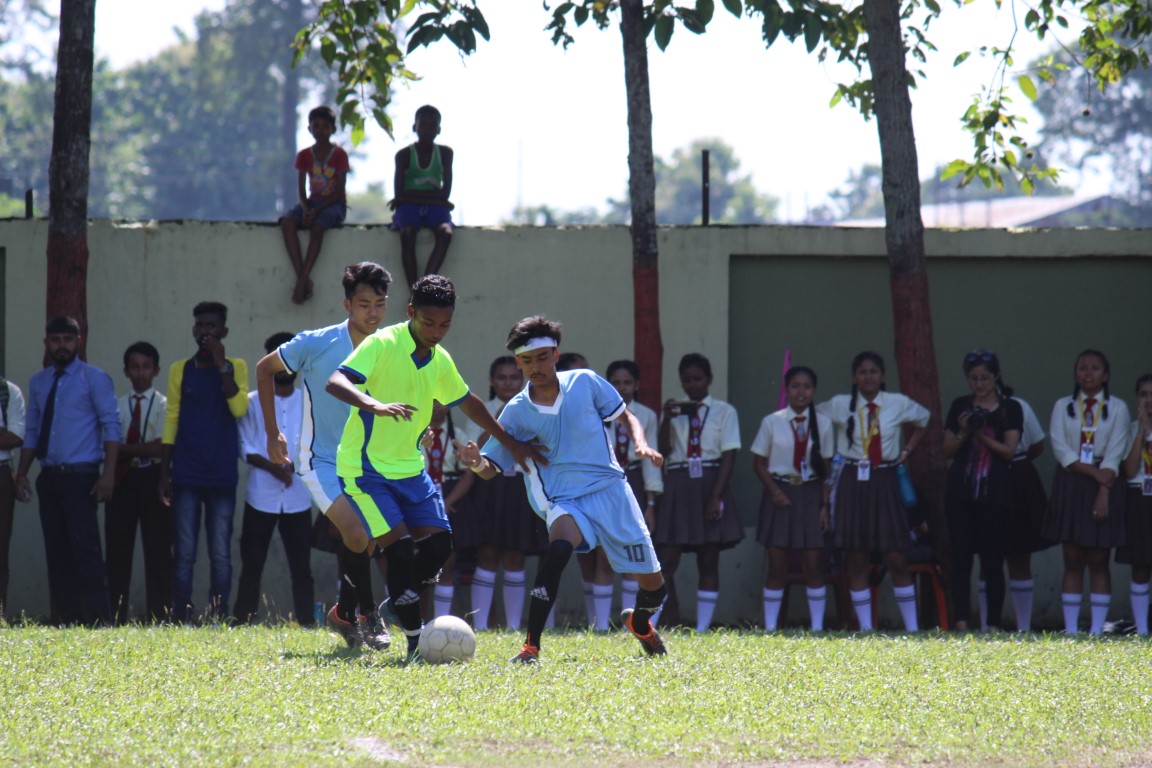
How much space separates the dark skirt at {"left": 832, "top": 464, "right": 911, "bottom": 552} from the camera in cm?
1121

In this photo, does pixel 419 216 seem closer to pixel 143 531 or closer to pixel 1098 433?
pixel 143 531

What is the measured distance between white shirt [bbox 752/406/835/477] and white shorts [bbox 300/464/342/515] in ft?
14.6

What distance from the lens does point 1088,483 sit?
11297 millimetres

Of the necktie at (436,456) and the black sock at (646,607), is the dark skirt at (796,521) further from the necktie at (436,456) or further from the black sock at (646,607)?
the black sock at (646,607)

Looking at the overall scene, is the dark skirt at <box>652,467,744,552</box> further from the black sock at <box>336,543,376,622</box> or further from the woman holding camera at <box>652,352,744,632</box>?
the black sock at <box>336,543,376,622</box>

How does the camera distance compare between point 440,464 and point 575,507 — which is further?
point 440,464

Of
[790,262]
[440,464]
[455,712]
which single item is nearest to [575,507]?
[455,712]

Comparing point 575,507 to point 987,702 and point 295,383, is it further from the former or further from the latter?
point 295,383

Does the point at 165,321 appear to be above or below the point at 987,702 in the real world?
above

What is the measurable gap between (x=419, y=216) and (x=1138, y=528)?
619 cm

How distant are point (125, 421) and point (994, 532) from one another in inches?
262

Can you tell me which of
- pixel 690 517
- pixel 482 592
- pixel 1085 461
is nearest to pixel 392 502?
pixel 482 592

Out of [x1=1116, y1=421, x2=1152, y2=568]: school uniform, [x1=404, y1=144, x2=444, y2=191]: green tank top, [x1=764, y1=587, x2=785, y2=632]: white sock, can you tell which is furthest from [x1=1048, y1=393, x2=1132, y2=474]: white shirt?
[x1=404, y1=144, x2=444, y2=191]: green tank top

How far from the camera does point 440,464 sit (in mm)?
11656
